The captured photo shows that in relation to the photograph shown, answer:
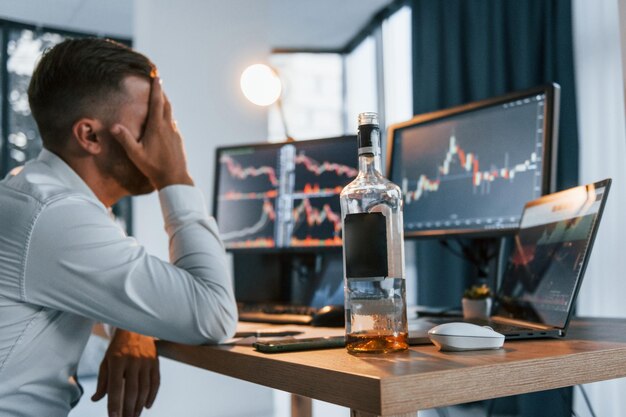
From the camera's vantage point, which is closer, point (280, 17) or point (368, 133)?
point (368, 133)

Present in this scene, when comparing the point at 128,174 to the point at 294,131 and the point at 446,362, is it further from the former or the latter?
the point at 294,131

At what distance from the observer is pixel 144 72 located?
128 centimetres

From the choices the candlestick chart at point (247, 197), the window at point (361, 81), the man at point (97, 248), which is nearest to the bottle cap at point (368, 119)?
→ the man at point (97, 248)

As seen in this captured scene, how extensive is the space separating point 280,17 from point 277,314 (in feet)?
12.7

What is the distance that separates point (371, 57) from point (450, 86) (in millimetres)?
1607

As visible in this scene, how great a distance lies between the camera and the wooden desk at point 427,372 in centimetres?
65

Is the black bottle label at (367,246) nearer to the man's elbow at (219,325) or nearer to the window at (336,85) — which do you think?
the man's elbow at (219,325)

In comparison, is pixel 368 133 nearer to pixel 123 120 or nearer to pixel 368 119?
pixel 368 119

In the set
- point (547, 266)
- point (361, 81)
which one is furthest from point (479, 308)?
point (361, 81)

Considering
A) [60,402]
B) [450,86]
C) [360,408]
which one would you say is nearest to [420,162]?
[60,402]

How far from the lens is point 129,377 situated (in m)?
1.19

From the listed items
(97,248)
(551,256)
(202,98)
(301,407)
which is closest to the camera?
(97,248)

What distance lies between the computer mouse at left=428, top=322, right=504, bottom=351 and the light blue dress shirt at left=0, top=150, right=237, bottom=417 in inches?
15.8

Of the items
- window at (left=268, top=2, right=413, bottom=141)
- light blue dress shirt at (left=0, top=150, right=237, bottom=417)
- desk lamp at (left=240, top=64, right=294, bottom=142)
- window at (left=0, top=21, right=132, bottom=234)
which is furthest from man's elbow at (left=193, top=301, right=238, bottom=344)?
window at (left=268, top=2, right=413, bottom=141)
